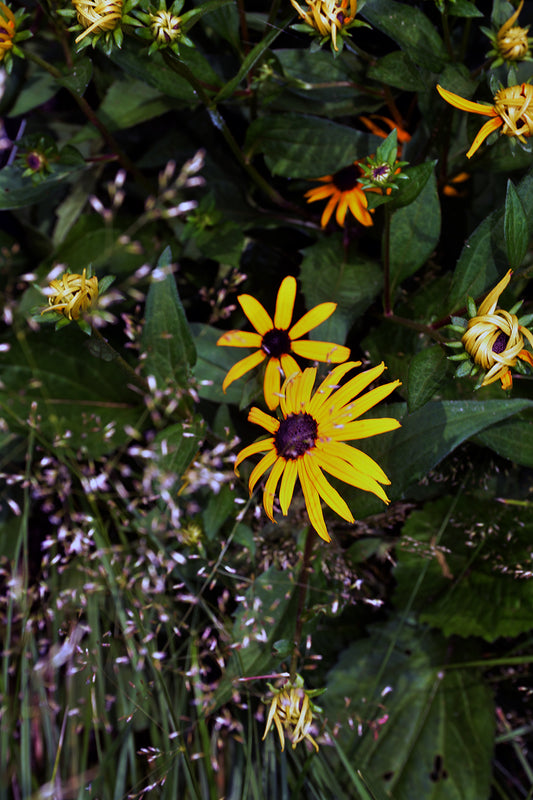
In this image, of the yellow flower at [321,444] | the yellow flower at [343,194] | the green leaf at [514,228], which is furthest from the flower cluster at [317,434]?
the yellow flower at [343,194]

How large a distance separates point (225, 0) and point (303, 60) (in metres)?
0.28

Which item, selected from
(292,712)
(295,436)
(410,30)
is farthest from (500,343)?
(410,30)

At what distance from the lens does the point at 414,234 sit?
43.2 inches

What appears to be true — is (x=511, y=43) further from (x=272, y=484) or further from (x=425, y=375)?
(x=272, y=484)

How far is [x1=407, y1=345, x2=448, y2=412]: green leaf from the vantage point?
0.78 m

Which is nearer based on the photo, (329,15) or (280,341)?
(329,15)

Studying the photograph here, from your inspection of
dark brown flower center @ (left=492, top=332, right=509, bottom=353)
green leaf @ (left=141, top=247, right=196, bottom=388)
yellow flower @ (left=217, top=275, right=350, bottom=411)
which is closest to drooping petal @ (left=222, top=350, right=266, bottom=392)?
yellow flower @ (left=217, top=275, right=350, bottom=411)

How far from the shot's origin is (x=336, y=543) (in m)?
1.17

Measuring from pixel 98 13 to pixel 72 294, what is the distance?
342 millimetres

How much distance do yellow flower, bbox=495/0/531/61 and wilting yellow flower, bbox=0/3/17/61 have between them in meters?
0.72

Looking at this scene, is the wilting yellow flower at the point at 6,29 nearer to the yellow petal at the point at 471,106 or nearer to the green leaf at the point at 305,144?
the green leaf at the point at 305,144

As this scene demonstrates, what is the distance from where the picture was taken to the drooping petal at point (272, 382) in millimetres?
930

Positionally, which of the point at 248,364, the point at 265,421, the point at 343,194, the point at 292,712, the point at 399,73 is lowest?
the point at 292,712

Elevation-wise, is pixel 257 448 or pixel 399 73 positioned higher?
pixel 399 73
